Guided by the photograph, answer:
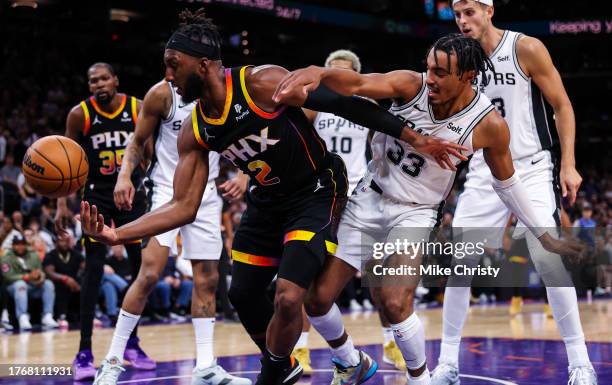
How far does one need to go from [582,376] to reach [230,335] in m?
5.10

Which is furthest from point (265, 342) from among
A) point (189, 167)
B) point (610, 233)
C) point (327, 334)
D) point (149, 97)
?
point (610, 233)

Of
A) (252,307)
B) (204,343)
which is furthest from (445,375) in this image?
(204,343)

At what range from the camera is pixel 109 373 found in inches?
219

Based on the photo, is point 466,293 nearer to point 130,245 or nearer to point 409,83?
point 409,83

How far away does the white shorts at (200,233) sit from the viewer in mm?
6297

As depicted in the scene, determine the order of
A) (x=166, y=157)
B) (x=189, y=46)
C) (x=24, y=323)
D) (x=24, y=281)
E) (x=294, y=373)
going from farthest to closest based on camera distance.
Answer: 1. (x=24, y=281)
2. (x=24, y=323)
3. (x=166, y=157)
4. (x=294, y=373)
5. (x=189, y=46)

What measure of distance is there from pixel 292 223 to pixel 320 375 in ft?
5.93

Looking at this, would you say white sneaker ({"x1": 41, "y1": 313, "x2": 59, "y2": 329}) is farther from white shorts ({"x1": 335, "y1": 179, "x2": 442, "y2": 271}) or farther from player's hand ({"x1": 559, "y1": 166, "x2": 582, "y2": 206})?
player's hand ({"x1": 559, "y1": 166, "x2": 582, "y2": 206})

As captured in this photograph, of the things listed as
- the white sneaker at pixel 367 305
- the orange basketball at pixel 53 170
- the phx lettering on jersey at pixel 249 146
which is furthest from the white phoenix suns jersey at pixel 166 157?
the white sneaker at pixel 367 305

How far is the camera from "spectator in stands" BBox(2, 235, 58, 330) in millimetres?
10523

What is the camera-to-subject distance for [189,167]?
4691mm

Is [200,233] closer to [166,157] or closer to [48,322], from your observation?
[166,157]

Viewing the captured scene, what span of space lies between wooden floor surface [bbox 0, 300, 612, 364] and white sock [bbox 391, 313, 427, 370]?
3034mm

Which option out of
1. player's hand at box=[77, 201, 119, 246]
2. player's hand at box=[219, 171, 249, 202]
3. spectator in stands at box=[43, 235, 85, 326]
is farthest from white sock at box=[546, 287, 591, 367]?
spectator in stands at box=[43, 235, 85, 326]
